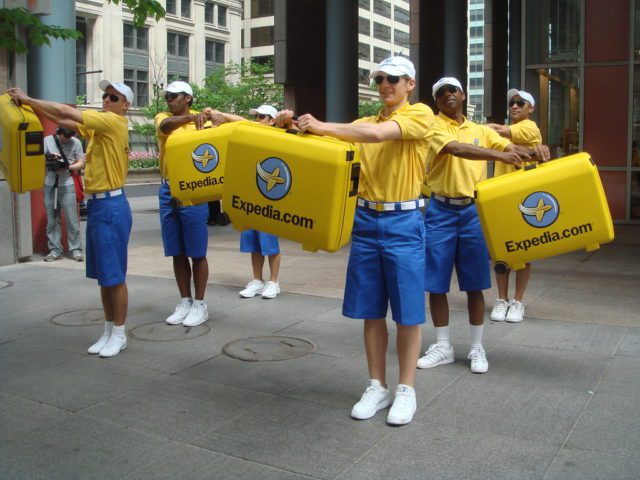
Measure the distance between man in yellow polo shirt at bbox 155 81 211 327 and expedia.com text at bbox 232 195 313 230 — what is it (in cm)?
213

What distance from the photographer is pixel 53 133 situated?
11.3 meters

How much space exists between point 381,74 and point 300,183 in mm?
884

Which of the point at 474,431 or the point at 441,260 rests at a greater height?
the point at 441,260

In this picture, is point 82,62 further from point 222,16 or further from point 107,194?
point 107,194

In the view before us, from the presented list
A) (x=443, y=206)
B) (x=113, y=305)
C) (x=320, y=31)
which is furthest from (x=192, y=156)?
(x=320, y=31)

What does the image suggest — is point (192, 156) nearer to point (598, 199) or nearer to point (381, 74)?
point (381, 74)

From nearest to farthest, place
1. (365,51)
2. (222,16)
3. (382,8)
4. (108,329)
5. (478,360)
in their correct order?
(478,360) → (108,329) → (222,16) → (365,51) → (382,8)

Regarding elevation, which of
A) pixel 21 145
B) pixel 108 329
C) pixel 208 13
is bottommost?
pixel 108 329

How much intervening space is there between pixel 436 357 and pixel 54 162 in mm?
7428

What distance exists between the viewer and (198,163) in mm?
6043

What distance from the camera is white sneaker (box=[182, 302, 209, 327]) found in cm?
690

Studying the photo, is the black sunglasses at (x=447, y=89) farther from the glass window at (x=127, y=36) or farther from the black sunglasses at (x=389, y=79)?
the glass window at (x=127, y=36)

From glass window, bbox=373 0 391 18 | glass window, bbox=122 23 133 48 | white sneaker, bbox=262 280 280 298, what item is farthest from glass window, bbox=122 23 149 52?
white sneaker, bbox=262 280 280 298

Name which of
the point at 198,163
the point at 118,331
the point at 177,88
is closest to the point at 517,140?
the point at 198,163
